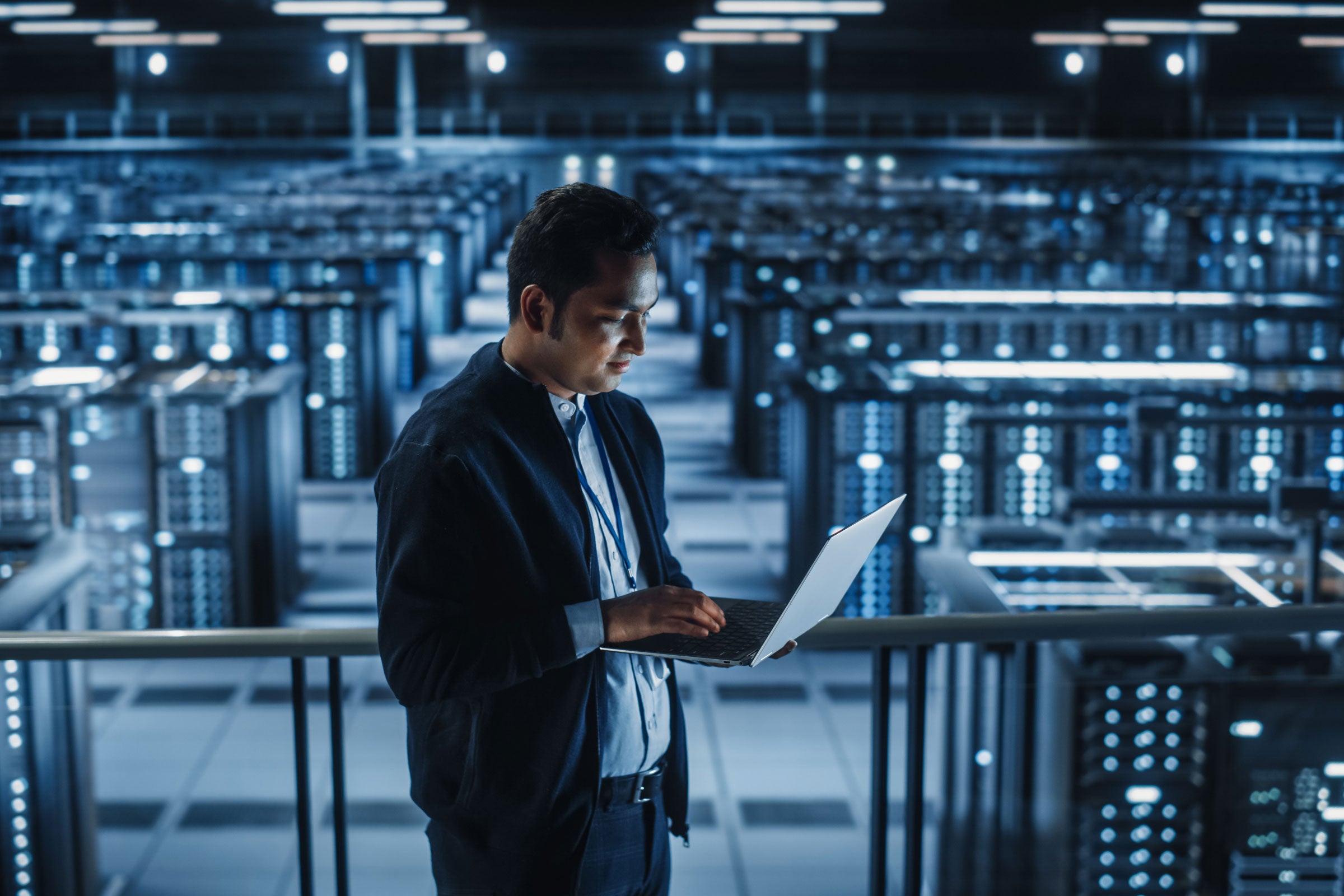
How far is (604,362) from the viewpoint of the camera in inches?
66.7

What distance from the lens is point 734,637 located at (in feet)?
5.65

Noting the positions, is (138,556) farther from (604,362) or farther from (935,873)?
(604,362)

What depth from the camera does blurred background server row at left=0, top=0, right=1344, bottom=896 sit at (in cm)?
302

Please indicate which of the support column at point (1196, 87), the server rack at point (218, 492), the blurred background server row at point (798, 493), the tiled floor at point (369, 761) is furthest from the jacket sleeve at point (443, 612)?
the support column at point (1196, 87)

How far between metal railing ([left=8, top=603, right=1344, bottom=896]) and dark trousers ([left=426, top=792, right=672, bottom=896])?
0.45m

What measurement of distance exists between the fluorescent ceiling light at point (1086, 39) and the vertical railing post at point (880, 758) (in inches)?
1306

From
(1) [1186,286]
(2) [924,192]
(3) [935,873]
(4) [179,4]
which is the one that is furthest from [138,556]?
(4) [179,4]

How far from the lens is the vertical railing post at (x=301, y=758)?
92.0 inches

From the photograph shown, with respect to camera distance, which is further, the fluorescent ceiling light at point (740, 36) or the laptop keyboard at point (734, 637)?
the fluorescent ceiling light at point (740, 36)

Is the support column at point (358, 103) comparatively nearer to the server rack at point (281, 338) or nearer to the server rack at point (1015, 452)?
the server rack at point (281, 338)

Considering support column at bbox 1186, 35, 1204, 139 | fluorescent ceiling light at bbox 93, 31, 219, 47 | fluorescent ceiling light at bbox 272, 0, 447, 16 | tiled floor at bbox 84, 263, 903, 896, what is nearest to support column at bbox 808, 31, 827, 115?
support column at bbox 1186, 35, 1204, 139

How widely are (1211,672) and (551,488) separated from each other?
2.39 meters

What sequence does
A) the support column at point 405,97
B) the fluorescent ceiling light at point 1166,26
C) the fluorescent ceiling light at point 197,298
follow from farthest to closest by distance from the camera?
the support column at point 405,97 → the fluorescent ceiling light at point 1166,26 → the fluorescent ceiling light at point 197,298

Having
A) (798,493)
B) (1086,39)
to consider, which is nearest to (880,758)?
(798,493)
